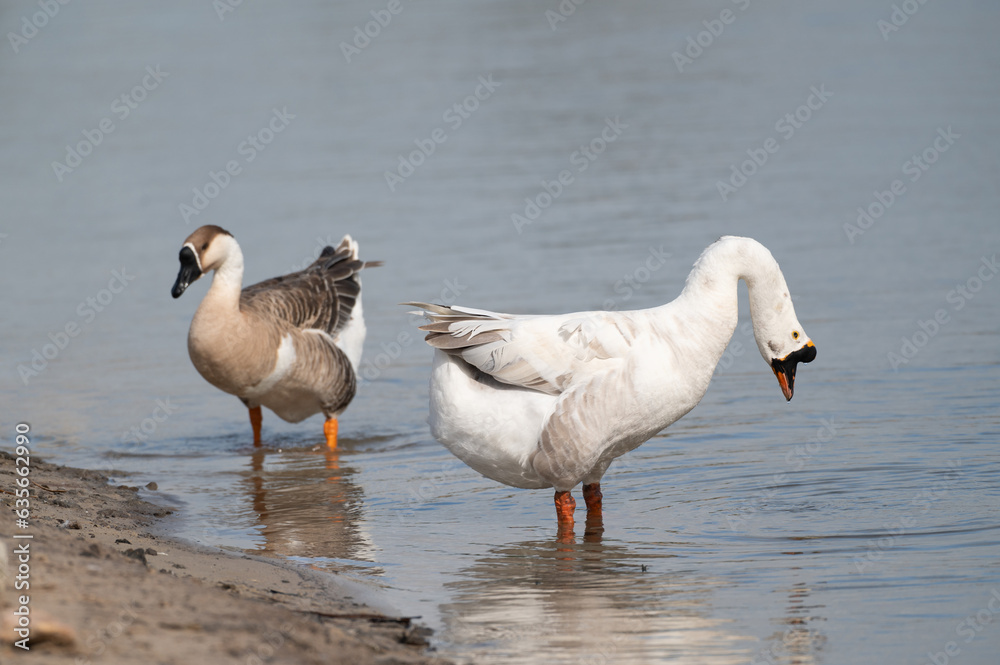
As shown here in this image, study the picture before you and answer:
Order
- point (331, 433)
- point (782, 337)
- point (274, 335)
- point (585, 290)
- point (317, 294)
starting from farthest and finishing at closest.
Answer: point (585, 290) → point (317, 294) → point (331, 433) → point (274, 335) → point (782, 337)

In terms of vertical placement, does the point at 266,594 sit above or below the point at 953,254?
below

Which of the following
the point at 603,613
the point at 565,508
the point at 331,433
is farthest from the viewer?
the point at 331,433

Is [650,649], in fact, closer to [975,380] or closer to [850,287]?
[975,380]

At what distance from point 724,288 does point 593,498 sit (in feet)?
4.34

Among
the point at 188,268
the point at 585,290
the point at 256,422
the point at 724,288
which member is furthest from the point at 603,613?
the point at 585,290

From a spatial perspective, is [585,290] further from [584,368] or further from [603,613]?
[603,613]

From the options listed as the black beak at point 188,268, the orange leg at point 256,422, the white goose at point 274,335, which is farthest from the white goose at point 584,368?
the orange leg at point 256,422

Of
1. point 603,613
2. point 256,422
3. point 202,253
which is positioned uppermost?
point 202,253

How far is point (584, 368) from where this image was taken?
550 centimetres

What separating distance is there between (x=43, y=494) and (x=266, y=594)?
2147 mm

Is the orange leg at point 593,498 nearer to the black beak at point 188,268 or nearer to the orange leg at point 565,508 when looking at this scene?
the orange leg at point 565,508

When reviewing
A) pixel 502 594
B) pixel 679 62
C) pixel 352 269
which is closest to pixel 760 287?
pixel 502 594

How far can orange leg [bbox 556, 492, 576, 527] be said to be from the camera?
5938 millimetres

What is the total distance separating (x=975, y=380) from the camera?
8102mm
